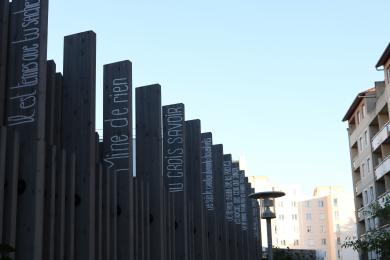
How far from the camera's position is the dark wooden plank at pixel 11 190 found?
28.7 ft

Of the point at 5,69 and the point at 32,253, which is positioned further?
the point at 5,69

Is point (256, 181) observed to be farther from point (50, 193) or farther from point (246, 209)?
point (50, 193)

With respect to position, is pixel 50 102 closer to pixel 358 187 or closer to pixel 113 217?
pixel 113 217

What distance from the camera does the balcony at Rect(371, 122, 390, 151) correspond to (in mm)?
45728

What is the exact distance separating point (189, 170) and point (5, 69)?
7.65m

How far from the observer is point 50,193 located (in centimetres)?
952

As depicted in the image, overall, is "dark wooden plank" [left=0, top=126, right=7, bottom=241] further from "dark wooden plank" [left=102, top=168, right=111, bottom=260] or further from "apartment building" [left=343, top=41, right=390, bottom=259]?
"apartment building" [left=343, top=41, right=390, bottom=259]

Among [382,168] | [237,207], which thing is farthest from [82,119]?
[382,168]

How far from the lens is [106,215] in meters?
11.1

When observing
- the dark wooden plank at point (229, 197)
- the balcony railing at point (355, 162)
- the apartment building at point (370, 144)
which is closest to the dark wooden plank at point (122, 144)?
the dark wooden plank at point (229, 197)

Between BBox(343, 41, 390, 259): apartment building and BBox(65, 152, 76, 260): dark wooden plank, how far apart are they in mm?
35148

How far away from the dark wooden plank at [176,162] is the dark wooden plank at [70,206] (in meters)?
4.76

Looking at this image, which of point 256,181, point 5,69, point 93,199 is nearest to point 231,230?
point 93,199

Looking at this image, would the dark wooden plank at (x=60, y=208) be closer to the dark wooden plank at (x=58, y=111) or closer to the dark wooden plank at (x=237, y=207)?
the dark wooden plank at (x=58, y=111)
